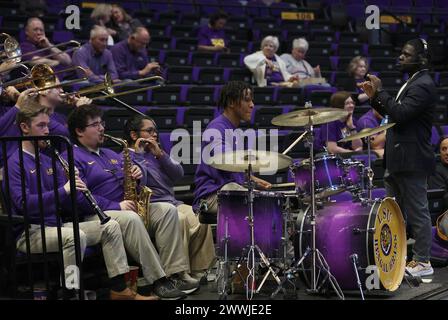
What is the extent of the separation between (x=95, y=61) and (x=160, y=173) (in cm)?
300

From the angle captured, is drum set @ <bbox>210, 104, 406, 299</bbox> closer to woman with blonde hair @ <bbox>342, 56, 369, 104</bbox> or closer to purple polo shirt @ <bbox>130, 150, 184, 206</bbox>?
purple polo shirt @ <bbox>130, 150, 184, 206</bbox>

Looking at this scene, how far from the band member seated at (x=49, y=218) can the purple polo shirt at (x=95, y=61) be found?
10.6 ft

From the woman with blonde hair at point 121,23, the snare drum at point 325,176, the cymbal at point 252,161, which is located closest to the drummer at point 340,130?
the snare drum at point 325,176

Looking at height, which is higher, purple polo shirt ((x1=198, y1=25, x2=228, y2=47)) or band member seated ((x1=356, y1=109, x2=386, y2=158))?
purple polo shirt ((x1=198, y1=25, x2=228, y2=47))

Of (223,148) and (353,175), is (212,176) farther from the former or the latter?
(353,175)

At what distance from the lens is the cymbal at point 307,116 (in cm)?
503

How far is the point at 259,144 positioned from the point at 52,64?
2.02m

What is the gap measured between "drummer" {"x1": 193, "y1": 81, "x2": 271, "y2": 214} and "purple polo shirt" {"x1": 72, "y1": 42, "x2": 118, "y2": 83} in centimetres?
264

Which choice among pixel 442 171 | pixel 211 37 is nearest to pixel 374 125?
pixel 442 171

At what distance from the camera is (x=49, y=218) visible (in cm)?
460

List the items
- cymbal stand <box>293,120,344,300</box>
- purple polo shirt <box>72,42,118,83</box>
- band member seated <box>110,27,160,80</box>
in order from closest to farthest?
cymbal stand <box>293,120,344,300</box> < purple polo shirt <box>72,42,118,83</box> < band member seated <box>110,27,160,80</box>

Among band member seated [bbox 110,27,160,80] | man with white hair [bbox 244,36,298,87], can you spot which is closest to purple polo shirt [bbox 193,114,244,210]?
band member seated [bbox 110,27,160,80]

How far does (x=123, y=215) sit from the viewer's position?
15.7ft

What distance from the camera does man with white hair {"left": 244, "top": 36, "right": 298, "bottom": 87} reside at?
973 cm
